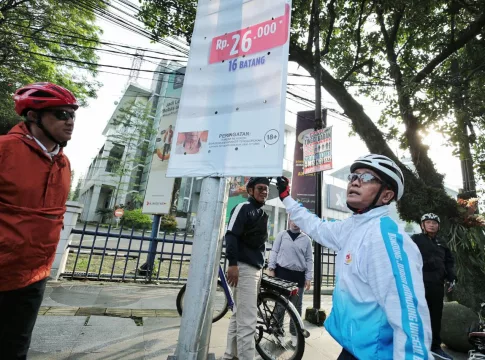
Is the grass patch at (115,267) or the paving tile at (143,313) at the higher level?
the grass patch at (115,267)

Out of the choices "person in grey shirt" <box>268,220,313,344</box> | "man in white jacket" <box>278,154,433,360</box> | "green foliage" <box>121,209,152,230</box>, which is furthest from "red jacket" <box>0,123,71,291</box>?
"green foliage" <box>121,209,152,230</box>

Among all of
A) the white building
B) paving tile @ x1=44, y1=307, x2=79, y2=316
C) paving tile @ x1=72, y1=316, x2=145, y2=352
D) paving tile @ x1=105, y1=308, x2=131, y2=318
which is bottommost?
paving tile @ x1=72, y1=316, x2=145, y2=352

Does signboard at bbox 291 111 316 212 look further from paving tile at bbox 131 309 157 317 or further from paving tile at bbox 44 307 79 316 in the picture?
paving tile at bbox 44 307 79 316

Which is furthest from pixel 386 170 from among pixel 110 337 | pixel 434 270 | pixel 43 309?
pixel 43 309

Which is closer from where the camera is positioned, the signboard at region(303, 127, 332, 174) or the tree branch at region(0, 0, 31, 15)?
the signboard at region(303, 127, 332, 174)

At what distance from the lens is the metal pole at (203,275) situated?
1.55 m

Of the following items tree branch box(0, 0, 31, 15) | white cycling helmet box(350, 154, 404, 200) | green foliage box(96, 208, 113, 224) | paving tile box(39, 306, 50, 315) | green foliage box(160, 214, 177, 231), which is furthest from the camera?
green foliage box(96, 208, 113, 224)

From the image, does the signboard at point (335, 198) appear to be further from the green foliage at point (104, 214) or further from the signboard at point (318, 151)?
the signboard at point (318, 151)

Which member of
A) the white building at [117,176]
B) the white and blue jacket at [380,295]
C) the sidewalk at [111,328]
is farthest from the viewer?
the white building at [117,176]

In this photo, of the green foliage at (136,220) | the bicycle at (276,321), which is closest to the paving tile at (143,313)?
the bicycle at (276,321)

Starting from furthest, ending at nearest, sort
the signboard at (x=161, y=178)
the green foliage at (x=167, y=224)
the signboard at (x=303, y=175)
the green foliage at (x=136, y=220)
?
the green foliage at (x=136, y=220) < the green foliage at (x=167, y=224) < the signboard at (x=303, y=175) < the signboard at (x=161, y=178)

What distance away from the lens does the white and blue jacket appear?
1.16 meters

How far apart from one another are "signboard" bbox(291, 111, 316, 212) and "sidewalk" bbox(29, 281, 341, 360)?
5.15m

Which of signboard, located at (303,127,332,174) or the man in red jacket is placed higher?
signboard, located at (303,127,332,174)
